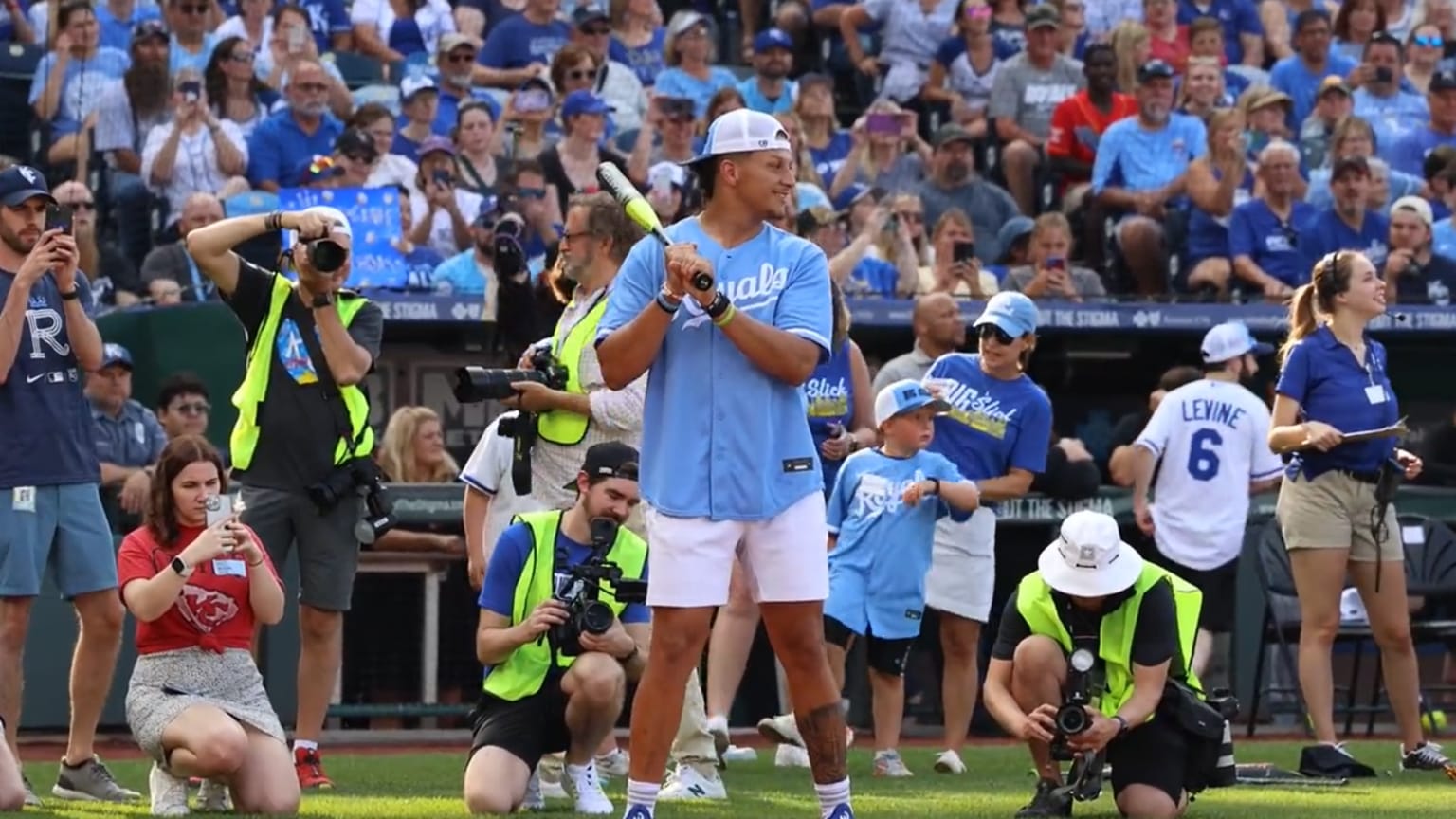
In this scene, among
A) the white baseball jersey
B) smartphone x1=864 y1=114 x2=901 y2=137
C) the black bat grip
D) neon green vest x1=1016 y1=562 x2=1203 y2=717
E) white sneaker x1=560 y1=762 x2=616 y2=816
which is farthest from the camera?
smartphone x1=864 y1=114 x2=901 y2=137

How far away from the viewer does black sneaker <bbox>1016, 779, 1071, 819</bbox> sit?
752cm

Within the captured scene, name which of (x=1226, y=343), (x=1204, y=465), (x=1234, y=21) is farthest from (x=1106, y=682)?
(x=1234, y=21)

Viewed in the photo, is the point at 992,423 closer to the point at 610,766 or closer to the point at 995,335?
the point at 995,335

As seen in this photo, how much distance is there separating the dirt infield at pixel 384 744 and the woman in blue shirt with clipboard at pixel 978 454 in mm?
1373

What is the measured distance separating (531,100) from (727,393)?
8234 millimetres

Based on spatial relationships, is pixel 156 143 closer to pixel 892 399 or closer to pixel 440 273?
pixel 440 273

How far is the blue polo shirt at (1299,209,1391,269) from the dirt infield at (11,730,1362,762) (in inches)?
139

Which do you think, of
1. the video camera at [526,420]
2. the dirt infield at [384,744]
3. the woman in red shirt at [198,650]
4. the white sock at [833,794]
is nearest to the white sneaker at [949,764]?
the dirt infield at [384,744]

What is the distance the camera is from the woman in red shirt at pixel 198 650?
7449mm

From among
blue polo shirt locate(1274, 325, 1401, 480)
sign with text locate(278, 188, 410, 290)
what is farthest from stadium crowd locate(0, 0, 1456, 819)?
blue polo shirt locate(1274, 325, 1401, 480)

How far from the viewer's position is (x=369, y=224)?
495 inches

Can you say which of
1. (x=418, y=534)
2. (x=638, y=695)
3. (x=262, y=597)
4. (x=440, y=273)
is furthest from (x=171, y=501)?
(x=440, y=273)

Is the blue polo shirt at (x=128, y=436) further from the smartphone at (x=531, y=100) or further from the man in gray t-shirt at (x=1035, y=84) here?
the man in gray t-shirt at (x=1035, y=84)

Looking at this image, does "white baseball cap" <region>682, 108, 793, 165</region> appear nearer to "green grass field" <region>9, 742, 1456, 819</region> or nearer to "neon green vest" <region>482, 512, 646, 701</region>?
"neon green vest" <region>482, 512, 646, 701</region>
